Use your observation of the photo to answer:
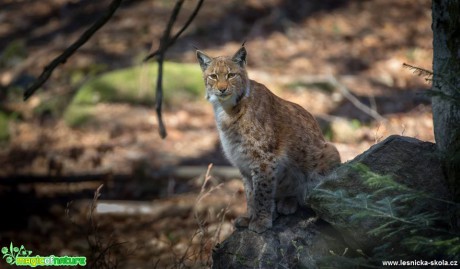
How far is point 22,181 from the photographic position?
8852 mm

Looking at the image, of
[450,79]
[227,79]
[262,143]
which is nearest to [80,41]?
[227,79]

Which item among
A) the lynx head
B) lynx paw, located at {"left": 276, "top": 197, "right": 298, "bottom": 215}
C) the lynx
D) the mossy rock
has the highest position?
the mossy rock

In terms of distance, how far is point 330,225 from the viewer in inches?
187

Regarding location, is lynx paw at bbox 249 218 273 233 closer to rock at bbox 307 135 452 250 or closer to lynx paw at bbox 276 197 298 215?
lynx paw at bbox 276 197 298 215

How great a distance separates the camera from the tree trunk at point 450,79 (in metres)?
3.82

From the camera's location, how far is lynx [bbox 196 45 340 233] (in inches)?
196

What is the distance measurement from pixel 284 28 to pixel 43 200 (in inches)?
306

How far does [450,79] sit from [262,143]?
1.74 meters

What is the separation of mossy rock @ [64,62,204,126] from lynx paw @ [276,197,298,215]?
21.9 feet

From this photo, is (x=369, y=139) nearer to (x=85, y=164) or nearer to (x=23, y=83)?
(x=85, y=164)

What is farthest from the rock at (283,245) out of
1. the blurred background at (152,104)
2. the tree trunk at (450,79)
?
the tree trunk at (450,79)

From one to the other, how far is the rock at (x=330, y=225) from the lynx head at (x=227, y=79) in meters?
1.12

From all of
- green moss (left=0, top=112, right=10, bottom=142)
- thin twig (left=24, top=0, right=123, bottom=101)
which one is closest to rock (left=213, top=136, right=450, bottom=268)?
thin twig (left=24, top=0, right=123, bottom=101)

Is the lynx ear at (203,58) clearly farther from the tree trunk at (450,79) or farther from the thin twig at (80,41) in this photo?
the tree trunk at (450,79)
